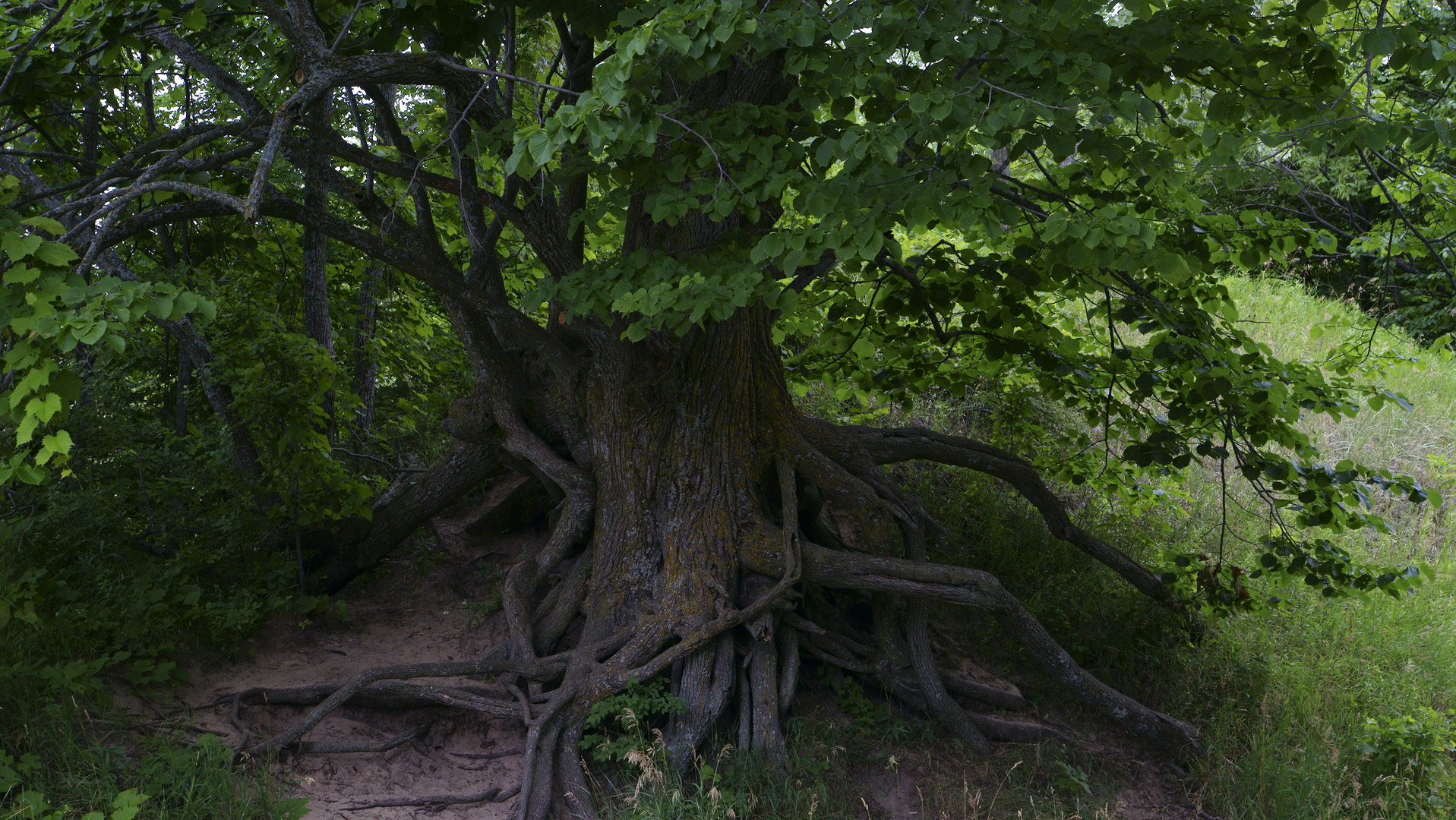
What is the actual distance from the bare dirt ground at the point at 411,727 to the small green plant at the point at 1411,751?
3.89ft

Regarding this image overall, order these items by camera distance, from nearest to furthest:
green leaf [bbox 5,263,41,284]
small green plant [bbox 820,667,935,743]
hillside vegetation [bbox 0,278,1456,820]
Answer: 1. green leaf [bbox 5,263,41,284]
2. hillside vegetation [bbox 0,278,1456,820]
3. small green plant [bbox 820,667,935,743]

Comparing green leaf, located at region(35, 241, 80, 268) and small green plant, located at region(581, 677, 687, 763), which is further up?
green leaf, located at region(35, 241, 80, 268)

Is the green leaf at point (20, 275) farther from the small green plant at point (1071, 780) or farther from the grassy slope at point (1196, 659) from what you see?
the small green plant at point (1071, 780)

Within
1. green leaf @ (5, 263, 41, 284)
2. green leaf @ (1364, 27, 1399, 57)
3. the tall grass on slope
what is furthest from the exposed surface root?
green leaf @ (1364, 27, 1399, 57)

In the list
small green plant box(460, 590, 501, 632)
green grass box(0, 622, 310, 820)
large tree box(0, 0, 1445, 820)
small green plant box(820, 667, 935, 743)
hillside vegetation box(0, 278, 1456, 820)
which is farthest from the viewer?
small green plant box(460, 590, 501, 632)

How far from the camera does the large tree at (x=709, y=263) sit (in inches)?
132

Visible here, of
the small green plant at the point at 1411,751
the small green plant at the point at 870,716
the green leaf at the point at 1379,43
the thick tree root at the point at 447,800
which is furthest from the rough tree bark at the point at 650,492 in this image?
the green leaf at the point at 1379,43

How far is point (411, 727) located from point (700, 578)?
1.92 m

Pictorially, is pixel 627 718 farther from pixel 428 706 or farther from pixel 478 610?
pixel 478 610

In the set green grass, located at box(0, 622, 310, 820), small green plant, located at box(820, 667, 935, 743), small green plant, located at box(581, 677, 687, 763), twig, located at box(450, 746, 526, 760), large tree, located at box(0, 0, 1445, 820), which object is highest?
large tree, located at box(0, 0, 1445, 820)

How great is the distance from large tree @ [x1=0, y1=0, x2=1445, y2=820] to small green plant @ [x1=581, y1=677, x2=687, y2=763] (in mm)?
123

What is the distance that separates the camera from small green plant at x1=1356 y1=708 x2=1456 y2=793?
15.8 ft

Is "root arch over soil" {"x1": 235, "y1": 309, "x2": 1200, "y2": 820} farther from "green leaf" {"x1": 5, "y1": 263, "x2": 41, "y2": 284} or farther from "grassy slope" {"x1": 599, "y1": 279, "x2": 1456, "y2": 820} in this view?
"green leaf" {"x1": 5, "y1": 263, "x2": 41, "y2": 284}

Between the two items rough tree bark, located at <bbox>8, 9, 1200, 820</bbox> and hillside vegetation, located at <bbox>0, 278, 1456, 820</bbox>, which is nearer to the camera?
hillside vegetation, located at <bbox>0, 278, 1456, 820</bbox>
